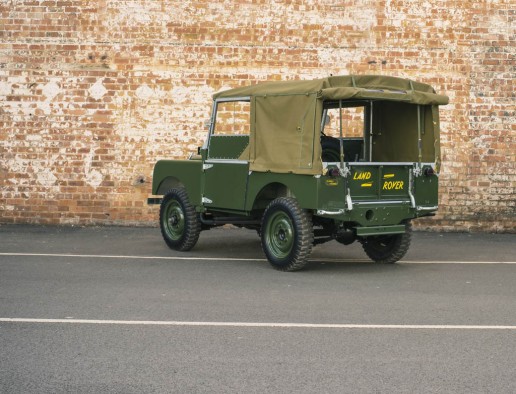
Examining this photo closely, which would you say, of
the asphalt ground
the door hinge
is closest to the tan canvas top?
the door hinge

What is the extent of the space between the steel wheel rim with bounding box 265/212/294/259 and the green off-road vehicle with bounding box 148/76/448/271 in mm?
12

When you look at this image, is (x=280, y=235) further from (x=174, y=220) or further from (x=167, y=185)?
(x=167, y=185)

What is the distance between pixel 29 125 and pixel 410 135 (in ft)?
25.0

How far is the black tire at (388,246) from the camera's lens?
12133 millimetres

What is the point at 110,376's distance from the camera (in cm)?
608

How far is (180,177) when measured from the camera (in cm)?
1334

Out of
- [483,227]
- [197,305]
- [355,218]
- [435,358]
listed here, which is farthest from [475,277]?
[483,227]

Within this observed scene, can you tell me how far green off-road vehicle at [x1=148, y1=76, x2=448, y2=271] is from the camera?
11.1 m

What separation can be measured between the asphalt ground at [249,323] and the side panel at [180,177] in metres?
0.90

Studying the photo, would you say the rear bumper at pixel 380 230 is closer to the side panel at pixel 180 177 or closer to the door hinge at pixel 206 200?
the door hinge at pixel 206 200

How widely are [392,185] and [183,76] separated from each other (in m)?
6.27

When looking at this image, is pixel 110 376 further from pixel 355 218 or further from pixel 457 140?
pixel 457 140

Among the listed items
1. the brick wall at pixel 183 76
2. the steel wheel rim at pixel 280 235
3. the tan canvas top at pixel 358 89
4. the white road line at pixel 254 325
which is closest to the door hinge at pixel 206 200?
the steel wheel rim at pixel 280 235

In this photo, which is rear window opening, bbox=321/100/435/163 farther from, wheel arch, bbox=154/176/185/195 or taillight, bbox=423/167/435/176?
wheel arch, bbox=154/176/185/195
